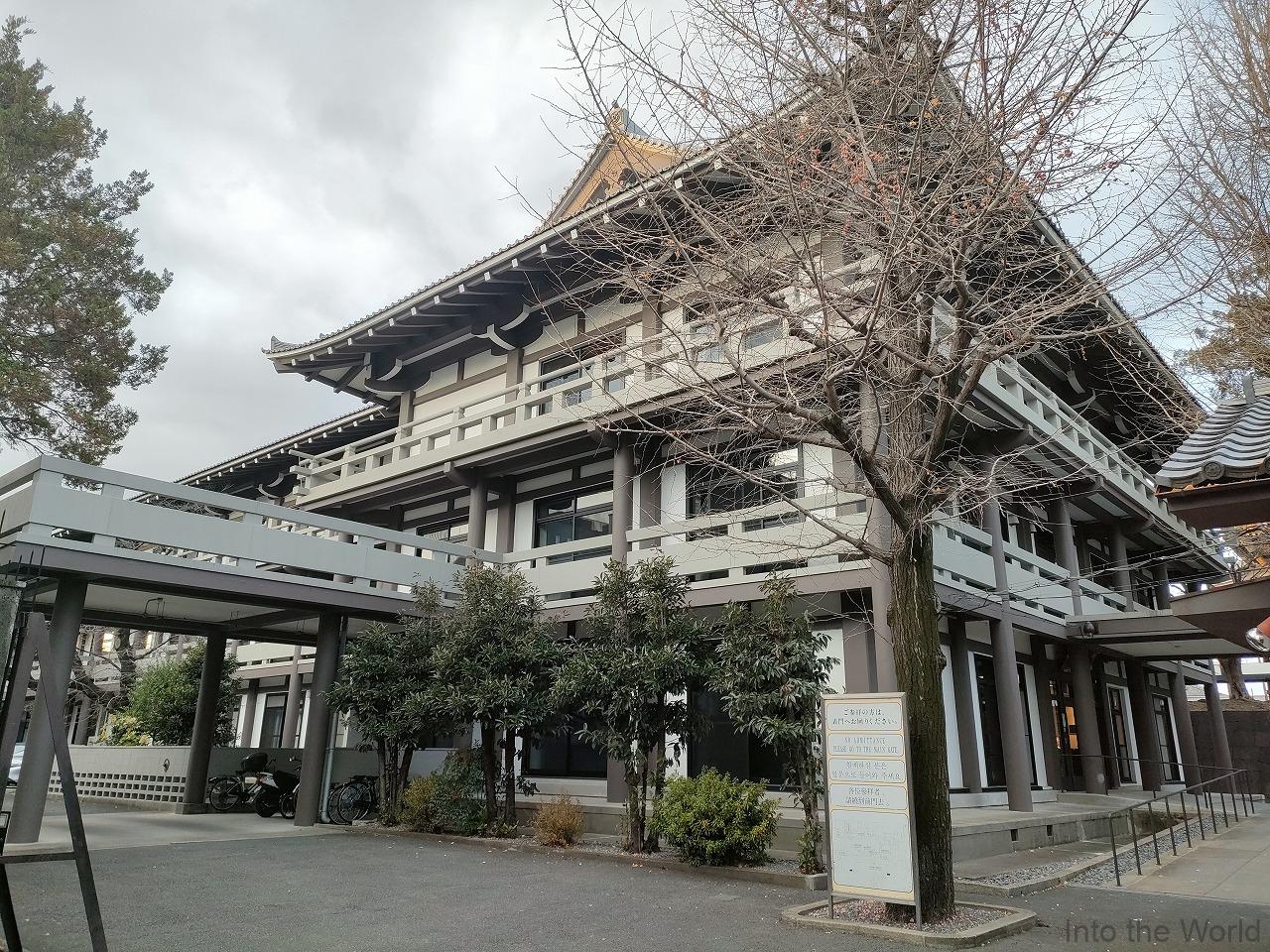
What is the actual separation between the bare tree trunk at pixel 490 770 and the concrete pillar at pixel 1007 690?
26.3ft

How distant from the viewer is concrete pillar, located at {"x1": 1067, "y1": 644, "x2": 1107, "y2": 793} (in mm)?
16953

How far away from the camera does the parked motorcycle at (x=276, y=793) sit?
51.3ft

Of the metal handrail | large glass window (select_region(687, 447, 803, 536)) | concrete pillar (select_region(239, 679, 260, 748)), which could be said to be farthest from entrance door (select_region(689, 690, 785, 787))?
concrete pillar (select_region(239, 679, 260, 748))

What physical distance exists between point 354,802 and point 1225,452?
13.7m

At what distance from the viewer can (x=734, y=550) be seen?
12.6 metres

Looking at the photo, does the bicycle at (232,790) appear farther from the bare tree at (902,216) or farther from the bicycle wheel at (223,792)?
the bare tree at (902,216)

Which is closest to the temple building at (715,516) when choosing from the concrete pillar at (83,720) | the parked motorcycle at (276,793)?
the parked motorcycle at (276,793)

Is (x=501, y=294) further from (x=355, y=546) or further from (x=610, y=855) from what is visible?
(x=610, y=855)

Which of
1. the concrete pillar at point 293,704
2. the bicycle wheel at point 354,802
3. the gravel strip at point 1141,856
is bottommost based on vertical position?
the gravel strip at point 1141,856

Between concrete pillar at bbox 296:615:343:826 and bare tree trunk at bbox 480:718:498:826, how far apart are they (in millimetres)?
3043

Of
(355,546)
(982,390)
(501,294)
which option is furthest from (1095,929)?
(501,294)

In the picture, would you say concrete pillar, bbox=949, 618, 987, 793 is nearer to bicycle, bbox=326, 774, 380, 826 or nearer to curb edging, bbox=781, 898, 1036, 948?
curb edging, bbox=781, 898, 1036, 948

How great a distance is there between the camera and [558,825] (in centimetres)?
1124

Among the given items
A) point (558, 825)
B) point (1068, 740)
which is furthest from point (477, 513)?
point (1068, 740)
